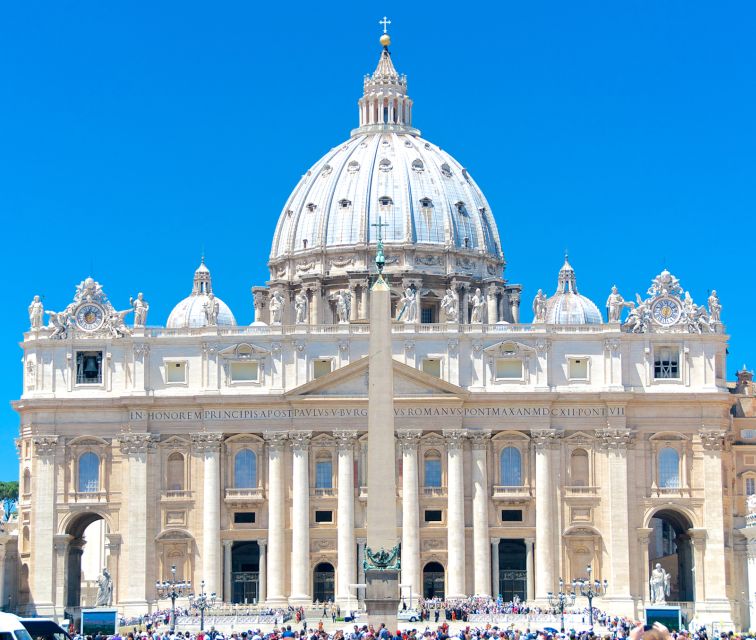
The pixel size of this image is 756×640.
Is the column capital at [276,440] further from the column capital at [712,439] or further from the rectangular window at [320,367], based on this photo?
the column capital at [712,439]

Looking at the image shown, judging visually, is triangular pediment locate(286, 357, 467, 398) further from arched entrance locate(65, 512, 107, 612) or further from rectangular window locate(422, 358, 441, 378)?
arched entrance locate(65, 512, 107, 612)

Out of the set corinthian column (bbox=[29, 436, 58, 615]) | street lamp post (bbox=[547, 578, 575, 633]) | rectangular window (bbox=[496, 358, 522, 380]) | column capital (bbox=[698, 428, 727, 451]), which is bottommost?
street lamp post (bbox=[547, 578, 575, 633])

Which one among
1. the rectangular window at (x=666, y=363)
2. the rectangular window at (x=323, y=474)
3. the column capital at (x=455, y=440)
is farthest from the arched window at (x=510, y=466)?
the rectangular window at (x=323, y=474)

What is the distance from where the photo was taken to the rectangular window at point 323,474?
104250 mm

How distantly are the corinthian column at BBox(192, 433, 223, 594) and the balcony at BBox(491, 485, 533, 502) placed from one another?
14727 mm

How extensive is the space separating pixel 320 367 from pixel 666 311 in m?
19.1

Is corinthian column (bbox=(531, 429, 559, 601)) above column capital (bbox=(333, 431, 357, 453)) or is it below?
below

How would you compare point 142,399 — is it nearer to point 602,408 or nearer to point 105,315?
point 105,315

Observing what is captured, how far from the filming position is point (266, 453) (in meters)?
104

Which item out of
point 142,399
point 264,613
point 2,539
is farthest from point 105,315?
point 264,613

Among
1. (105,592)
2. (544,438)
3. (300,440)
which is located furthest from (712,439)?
(105,592)

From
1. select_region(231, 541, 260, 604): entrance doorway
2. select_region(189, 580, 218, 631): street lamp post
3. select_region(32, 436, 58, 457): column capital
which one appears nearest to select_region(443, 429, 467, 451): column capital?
select_region(231, 541, 260, 604): entrance doorway

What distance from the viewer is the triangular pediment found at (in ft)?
337

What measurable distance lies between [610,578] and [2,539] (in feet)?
105
